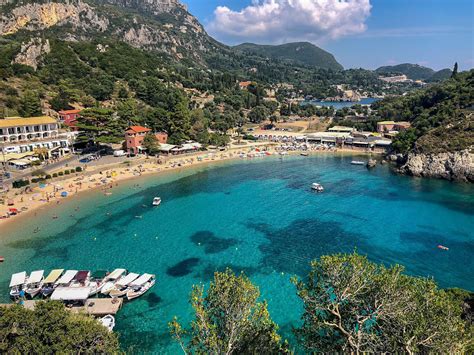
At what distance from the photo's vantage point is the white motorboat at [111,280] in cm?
2663

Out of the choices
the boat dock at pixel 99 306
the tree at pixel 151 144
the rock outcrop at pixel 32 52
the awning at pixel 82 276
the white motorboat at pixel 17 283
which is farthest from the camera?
the rock outcrop at pixel 32 52

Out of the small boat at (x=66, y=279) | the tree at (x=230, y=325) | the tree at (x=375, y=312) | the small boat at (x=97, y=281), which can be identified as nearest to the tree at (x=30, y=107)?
the small boat at (x=66, y=279)

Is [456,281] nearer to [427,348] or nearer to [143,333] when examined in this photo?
[427,348]

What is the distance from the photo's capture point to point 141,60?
128 m

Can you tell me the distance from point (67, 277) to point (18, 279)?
3.80m

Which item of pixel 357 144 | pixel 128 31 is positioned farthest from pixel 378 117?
pixel 128 31

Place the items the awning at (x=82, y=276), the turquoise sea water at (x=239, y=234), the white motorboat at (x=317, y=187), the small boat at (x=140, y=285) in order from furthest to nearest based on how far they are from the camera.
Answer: the white motorboat at (x=317, y=187)
the turquoise sea water at (x=239, y=234)
the awning at (x=82, y=276)
the small boat at (x=140, y=285)

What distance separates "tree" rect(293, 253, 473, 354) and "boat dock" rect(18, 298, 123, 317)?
15.2 m

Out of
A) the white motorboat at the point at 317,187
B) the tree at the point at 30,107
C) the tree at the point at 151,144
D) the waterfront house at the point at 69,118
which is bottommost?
the white motorboat at the point at 317,187

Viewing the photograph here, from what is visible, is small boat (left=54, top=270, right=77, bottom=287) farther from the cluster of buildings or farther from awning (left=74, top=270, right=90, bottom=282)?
the cluster of buildings

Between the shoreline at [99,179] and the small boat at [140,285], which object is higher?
the shoreline at [99,179]

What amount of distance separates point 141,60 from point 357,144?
287 feet

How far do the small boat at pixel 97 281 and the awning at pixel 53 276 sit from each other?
2.66 metres

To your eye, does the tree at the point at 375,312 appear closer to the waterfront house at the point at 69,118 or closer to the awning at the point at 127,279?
the awning at the point at 127,279
